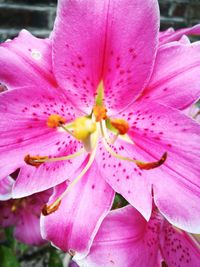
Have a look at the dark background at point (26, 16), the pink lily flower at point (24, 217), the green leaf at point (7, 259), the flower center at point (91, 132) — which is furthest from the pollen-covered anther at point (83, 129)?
the dark background at point (26, 16)

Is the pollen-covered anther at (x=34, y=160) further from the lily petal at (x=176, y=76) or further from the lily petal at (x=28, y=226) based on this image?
the lily petal at (x=28, y=226)

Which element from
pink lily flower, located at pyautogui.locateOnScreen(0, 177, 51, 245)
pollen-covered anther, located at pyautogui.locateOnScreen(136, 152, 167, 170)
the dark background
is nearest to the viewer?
pollen-covered anther, located at pyautogui.locateOnScreen(136, 152, 167, 170)

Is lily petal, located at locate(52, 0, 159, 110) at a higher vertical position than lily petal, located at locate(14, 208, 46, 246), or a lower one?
higher

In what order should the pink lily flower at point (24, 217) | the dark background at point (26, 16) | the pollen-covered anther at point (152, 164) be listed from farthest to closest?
the dark background at point (26, 16)
the pink lily flower at point (24, 217)
the pollen-covered anther at point (152, 164)

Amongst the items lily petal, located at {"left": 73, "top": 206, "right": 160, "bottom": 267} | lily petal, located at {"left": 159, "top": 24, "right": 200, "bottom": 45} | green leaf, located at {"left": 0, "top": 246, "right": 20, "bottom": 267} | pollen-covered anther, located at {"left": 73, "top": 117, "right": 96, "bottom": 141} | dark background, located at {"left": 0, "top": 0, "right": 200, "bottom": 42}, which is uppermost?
lily petal, located at {"left": 159, "top": 24, "right": 200, "bottom": 45}

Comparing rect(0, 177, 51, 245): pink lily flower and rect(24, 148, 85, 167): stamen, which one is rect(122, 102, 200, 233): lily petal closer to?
rect(24, 148, 85, 167): stamen

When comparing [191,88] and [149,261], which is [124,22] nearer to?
[191,88]

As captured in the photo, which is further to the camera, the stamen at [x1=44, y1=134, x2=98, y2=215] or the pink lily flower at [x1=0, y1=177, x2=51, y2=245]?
the pink lily flower at [x1=0, y1=177, x2=51, y2=245]

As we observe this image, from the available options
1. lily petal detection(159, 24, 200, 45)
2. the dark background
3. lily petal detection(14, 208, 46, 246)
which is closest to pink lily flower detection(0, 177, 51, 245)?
lily petal detection(14, 208, 46, 246)
